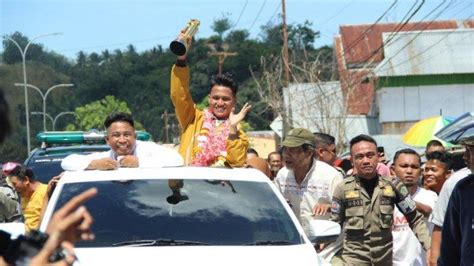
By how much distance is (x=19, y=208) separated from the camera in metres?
12.3

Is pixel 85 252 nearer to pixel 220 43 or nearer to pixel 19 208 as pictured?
pixel 19 208

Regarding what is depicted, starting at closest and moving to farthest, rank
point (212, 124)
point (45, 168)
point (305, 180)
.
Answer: point (212, 124) → point (305, 180) → point (45, 168)

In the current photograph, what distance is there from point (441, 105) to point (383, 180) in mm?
42107

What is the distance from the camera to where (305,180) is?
913cm

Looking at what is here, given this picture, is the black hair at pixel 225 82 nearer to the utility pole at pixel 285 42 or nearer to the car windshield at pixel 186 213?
the car windshield at pixel 186 213

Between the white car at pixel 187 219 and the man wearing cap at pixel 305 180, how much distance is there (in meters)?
1.71

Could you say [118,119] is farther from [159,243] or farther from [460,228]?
[460,228]

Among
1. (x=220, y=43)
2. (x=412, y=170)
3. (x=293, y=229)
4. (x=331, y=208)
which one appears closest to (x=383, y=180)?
(x=331, y=208)

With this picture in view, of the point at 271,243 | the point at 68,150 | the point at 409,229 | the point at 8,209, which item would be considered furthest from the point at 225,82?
the point at 68,150

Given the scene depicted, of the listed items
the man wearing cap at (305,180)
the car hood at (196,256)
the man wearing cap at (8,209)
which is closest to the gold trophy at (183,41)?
the man wearing cap at (305,180)

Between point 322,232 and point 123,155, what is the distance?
1.99m

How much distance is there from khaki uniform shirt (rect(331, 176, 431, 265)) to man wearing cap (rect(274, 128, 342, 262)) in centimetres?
20

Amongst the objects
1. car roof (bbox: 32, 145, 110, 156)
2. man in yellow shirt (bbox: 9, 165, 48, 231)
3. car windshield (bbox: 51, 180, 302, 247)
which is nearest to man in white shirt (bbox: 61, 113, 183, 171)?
car windshield (bbox: 51, 180, 302, 247)

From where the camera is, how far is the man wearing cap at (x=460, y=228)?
611 cm
